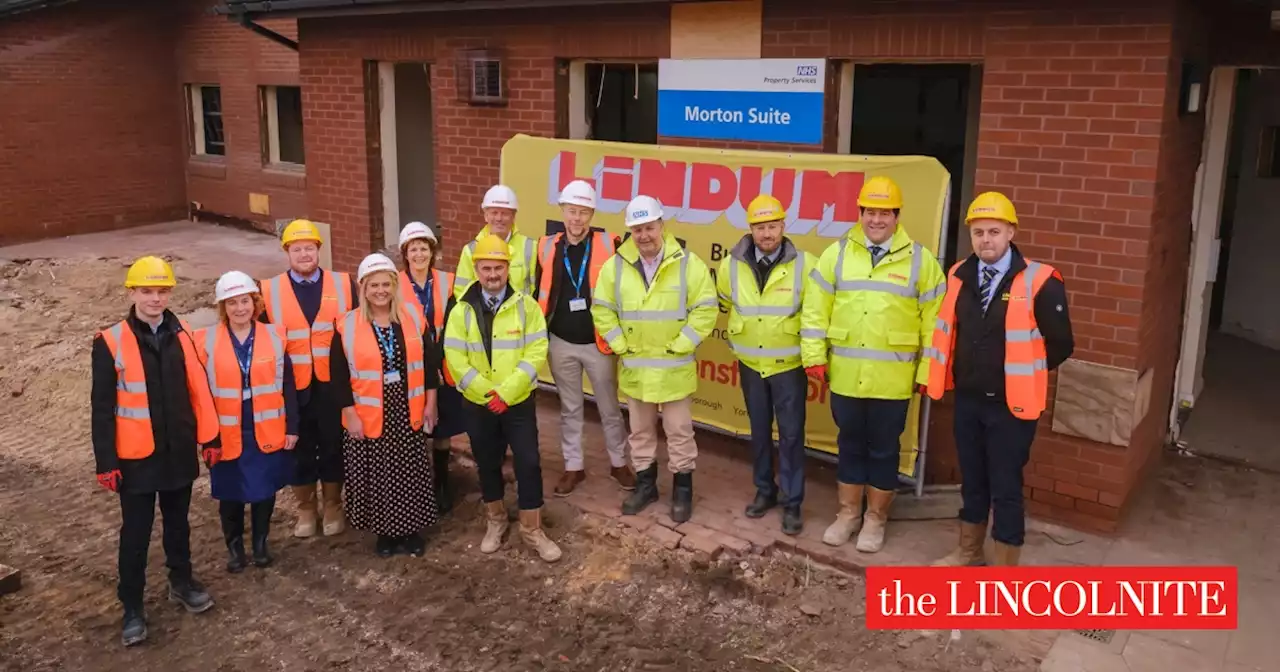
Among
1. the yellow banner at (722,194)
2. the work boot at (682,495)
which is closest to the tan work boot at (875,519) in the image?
the yellow banner at (722,194)

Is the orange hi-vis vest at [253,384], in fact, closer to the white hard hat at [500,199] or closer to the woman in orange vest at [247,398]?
the woman in orange vest at [247,398]

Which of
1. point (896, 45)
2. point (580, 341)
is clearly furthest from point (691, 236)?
point (896, 45)

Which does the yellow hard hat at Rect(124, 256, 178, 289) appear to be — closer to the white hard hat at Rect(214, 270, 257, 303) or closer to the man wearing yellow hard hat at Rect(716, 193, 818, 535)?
the white hard hat at Rect(214, 270, 257, 303)

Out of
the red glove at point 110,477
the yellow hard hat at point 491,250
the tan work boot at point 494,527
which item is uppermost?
the yellow hard hat at point 491,250

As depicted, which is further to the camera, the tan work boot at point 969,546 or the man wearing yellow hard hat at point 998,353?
the tan work boot at point 969,546

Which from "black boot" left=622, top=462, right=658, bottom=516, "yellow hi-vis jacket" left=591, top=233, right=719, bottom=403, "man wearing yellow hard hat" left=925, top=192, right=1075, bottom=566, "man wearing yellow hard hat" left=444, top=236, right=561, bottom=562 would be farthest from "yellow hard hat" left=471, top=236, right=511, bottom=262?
"man wearing yellow hard hat" left=925, top=192, right=1075, bottom=566

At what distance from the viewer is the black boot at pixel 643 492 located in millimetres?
6168

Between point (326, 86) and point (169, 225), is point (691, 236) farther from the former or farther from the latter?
point (169, 225)

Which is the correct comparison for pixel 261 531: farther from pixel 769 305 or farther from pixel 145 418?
pixel 769 305

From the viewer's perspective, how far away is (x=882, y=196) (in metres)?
5.25

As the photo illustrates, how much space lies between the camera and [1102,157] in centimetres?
537

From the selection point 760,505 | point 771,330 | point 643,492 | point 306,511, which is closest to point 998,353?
point 771,330

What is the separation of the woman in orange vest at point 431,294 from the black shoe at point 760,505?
1828 mm

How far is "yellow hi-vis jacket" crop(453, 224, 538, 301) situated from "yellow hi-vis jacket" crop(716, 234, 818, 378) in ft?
4.26
